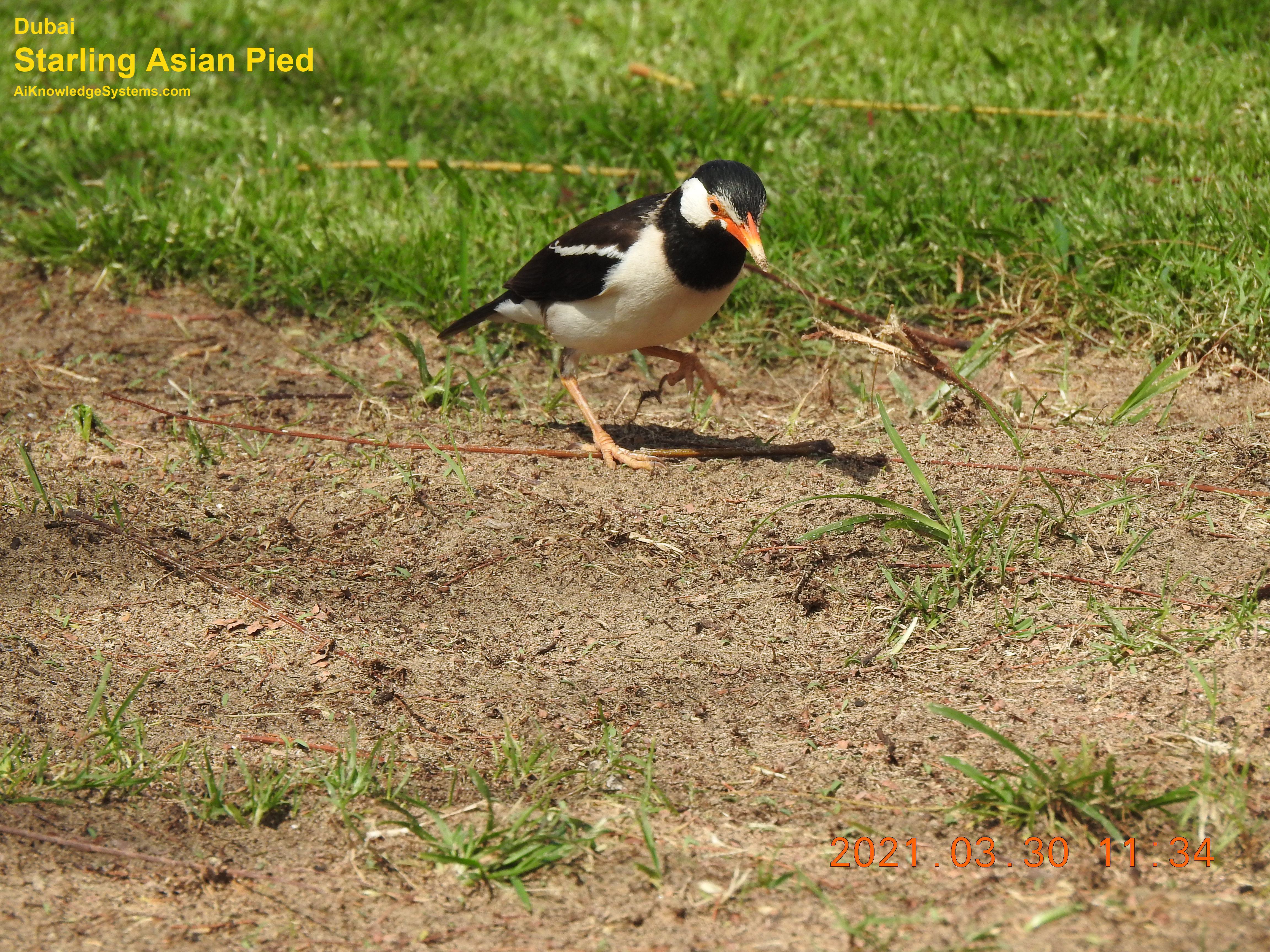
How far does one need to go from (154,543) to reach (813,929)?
2.52 metres

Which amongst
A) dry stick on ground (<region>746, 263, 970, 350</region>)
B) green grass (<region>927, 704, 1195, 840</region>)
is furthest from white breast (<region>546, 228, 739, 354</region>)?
green grass (<region>927, 704, 1195, 840</region>)

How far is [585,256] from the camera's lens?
4461 millimetres

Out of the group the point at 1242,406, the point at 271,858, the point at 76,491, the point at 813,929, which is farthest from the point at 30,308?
the point at 1242,406

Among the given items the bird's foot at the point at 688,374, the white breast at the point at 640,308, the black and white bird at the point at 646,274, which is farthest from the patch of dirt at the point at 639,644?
the white breast at the point at 640,308

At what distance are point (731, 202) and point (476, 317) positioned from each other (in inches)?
54.8

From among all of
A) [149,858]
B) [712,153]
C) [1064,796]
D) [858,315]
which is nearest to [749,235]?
[858,315]

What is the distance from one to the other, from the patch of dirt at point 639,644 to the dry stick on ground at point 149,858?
0.05ft

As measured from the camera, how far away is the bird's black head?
4.03 metres

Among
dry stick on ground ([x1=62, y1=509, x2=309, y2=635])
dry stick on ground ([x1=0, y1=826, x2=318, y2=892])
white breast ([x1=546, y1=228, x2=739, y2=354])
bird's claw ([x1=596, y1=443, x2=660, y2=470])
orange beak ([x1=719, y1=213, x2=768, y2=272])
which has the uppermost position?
orange beak ([x1=719, y1=213, x2=768, y2=272])

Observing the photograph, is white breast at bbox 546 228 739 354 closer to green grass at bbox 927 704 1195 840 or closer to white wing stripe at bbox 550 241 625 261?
white wing stripe at bbox 550 241 625 261

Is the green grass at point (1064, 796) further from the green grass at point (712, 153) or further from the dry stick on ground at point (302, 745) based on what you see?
the green grass at point (712, 153)

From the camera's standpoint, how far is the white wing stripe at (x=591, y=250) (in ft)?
14.3

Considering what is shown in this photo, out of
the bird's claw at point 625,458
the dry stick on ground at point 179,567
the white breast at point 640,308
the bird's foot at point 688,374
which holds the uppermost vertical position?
the white breast at point 640,308

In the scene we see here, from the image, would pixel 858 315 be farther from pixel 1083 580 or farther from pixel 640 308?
pixel 1083 580
